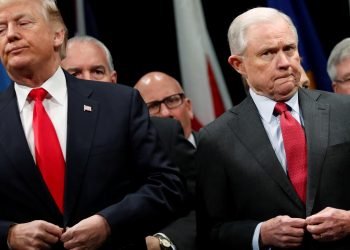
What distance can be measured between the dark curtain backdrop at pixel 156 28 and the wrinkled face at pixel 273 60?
74.8 inches

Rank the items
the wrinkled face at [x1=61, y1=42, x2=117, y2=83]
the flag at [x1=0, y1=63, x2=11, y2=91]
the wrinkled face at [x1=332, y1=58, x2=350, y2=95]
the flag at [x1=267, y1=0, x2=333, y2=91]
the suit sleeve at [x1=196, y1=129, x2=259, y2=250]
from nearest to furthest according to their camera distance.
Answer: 1. the suit sleeve at [x1=196, y1=129, x2=259, y2=250]
2. the wrinkled face at [x1=61, y1=42, x2=117, y2=83]
3. the wrinkled face at [x1=332, y1=58, x2=350, y2=95]
4. the flag at [x1=0, y1=63, x2=11, y2=91]
5. the flag at [x1=267, y1=0, x2=333, y2=91]

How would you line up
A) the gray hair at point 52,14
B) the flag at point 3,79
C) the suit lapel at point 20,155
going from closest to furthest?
the suit lapel at point 20,155 < the gray hair at point 52,14 < the flag at point 3,79

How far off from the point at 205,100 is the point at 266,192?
222 cm

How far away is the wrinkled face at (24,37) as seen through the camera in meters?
2.82

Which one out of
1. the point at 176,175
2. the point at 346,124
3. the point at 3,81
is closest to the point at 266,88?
the point at 346,124

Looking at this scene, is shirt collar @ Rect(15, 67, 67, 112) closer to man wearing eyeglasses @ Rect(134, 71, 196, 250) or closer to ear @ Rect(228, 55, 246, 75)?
ear @ Rect(228, 55, 246, 75)

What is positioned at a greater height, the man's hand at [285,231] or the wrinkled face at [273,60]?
the wrinkled face at [273,60]

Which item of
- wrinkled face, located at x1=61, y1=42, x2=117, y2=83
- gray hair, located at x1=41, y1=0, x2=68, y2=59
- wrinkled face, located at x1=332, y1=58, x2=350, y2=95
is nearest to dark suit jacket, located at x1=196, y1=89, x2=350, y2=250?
gray hair, located at x1=41, y1=0, x2=68, y2=59

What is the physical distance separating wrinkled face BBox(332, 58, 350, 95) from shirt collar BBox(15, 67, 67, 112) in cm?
186

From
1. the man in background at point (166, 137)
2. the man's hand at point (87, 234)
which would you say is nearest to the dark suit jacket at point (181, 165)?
the man in background at point (166, 137)

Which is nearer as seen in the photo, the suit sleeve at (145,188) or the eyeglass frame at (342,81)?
the suit sleeve at (145,188)

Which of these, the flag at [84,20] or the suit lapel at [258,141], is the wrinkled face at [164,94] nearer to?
the flag at [84,20]

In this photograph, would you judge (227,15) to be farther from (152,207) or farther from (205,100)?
(152,207)

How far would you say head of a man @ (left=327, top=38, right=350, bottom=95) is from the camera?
4.25 meters
